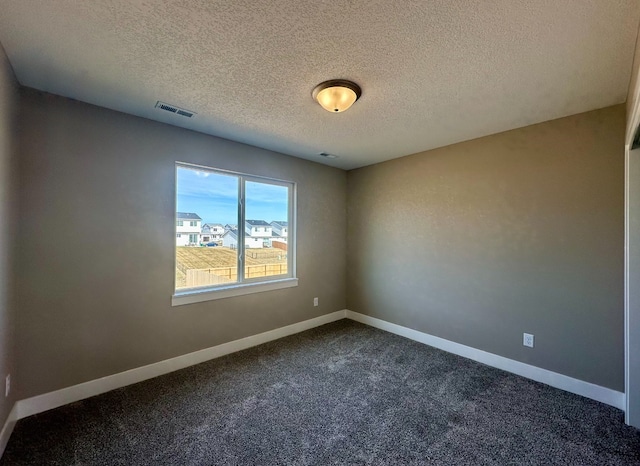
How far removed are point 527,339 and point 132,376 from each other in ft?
12.6

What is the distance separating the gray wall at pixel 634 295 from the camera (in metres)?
2.01

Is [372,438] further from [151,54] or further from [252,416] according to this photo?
[151,54]

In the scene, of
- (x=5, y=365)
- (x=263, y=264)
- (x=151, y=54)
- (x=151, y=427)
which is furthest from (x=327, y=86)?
(x=5, y=365)

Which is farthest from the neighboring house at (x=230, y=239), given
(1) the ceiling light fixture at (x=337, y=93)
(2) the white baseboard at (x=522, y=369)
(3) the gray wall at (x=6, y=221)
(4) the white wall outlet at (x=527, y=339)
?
(4) the white wall outlet at (x=527, y=339)

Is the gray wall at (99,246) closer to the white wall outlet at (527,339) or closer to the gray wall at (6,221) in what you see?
the gray wall at (6,221)

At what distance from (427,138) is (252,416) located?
3232 mm

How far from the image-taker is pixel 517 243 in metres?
2.88

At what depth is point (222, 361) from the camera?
305 centimetres

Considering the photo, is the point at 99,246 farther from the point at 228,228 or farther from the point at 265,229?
the point at 265,229

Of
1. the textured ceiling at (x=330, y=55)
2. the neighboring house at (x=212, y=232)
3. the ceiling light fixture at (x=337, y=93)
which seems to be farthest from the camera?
the neighboring house at (x=212, y=232)

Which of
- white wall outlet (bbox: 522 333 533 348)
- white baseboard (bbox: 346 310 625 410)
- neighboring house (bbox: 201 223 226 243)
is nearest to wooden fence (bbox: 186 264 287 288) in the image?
neighboring house (bbox: 201 223 226 243)

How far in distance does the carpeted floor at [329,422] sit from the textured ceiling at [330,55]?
2.52m

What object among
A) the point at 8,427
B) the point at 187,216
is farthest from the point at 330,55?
the point at 8,427

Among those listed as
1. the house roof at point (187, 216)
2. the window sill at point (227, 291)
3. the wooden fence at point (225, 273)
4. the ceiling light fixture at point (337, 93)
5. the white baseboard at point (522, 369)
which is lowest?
the white baseboard at point (522, 369)
